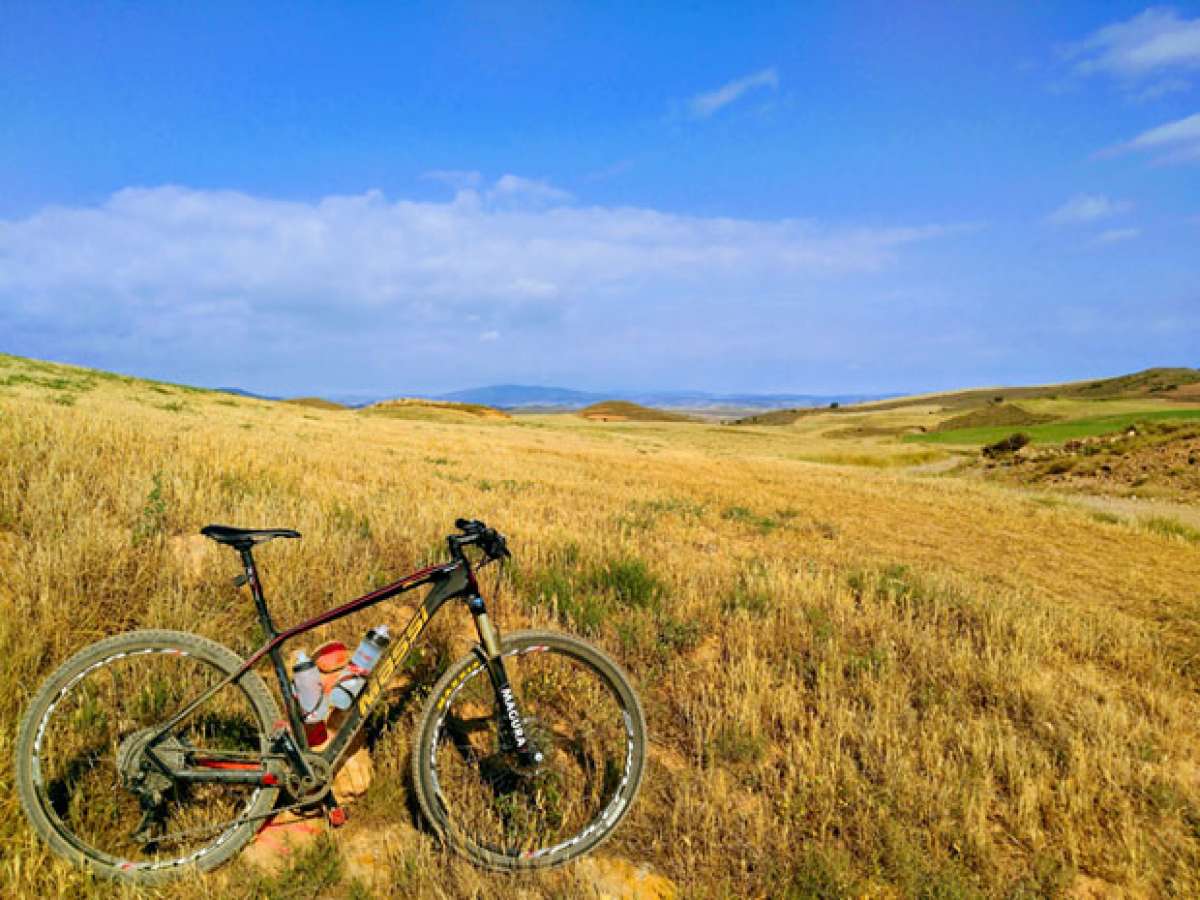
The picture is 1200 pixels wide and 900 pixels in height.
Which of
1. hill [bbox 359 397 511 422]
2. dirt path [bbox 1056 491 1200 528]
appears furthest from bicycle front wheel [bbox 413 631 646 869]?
hill [bbox 359 397 511 422]

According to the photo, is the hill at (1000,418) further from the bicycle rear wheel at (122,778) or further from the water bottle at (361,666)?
the bicycle rear wheel at (122,778)

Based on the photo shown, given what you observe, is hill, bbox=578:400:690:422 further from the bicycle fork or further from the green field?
the bicycle fork

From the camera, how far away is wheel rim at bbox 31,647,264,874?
3.06 meters

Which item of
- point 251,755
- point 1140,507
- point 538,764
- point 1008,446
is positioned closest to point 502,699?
point 538,764

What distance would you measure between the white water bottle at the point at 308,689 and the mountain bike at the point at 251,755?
60 mm

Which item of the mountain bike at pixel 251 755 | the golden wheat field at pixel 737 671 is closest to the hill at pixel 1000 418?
the golden wheat field at pixel 737 671

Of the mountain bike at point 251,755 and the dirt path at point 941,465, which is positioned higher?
the mountain bike at point 251,755

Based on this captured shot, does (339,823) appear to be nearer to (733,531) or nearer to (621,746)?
(621,746)

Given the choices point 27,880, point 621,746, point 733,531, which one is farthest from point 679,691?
point 733,531

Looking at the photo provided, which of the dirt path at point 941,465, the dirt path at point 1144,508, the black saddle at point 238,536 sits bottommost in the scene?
the dirt path at point 941,465

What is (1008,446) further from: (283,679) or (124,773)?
(124,773)

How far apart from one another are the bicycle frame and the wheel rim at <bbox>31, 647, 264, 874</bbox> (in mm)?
126

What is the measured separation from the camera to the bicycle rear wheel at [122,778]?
295 centimetres

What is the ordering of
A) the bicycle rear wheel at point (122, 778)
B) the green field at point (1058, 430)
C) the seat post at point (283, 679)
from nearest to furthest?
the bicycle rear wheel at point (122, 778)
the seat post at point (283, 679)
the green field at point (1058, 430)
